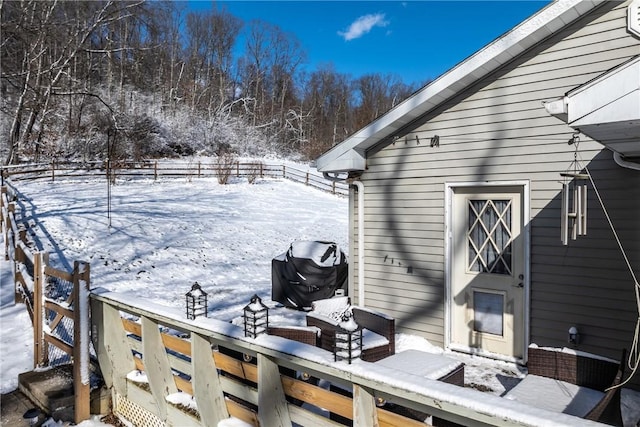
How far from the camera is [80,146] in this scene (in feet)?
68.6

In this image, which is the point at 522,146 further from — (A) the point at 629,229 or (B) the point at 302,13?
(B) the point at 302,13

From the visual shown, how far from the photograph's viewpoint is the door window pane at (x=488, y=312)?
507cm

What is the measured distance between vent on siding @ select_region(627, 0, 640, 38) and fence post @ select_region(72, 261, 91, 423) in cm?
543

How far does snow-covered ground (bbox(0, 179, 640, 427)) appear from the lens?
5.07 m

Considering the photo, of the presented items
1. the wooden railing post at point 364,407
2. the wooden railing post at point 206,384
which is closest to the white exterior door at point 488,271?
the wooden railing post at point 206,384

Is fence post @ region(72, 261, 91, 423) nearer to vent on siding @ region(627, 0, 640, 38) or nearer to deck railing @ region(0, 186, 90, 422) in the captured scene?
deck railing @ region(0, 186, 90, 422)

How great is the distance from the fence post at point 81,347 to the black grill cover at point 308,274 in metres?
4.18

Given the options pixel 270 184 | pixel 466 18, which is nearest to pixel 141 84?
pixel 270 184

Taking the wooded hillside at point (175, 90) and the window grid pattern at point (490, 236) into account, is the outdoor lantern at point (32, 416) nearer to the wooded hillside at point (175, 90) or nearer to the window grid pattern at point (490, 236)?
the window grid pattern at point (490, 236)

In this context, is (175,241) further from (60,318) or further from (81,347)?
(81,347)

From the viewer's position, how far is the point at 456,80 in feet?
16.2

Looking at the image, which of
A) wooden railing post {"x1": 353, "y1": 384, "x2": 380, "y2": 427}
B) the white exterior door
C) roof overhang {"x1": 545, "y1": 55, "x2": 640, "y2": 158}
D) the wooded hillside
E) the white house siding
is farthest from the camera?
the wooded hillside

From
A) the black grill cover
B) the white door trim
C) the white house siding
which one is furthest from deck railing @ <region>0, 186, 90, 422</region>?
the white door trim

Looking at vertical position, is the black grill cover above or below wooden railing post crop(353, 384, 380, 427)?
below
